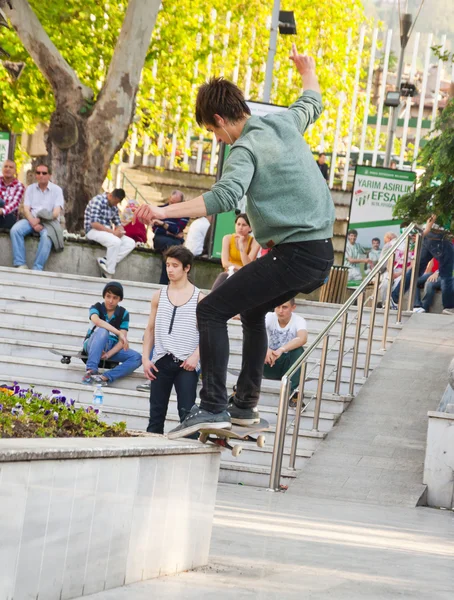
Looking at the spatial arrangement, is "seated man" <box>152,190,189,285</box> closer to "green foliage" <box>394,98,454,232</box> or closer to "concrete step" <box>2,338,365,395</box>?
"concrete step" <box>2,338,365,395</box>

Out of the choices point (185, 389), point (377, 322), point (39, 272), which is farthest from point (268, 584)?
point (39, 272)

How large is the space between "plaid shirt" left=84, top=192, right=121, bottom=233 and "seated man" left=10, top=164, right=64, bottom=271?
0.46 m

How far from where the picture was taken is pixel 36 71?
27.8m

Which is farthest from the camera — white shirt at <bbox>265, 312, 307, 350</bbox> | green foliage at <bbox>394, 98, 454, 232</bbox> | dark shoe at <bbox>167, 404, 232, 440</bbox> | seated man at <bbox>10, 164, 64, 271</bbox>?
seated man at <bbox>10, 164, 64, 271</bbox>

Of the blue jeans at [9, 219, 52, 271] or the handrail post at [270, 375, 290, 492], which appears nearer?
the handrail post at [270, 375, 290, 492]

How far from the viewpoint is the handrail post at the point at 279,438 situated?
1008 centimetres

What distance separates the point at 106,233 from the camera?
17.2m

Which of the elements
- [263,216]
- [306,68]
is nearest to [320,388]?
[306,68]

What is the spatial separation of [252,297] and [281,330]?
610 cm

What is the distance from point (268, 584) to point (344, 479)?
4848 mm

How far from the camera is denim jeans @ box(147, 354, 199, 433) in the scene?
945 cm

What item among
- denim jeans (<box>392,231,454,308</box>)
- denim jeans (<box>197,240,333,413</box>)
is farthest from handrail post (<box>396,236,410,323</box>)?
denim jeans (<box>197,240,333,413</box>)

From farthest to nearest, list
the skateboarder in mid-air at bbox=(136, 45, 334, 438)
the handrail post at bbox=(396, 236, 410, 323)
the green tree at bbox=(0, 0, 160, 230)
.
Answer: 1. the green tree at bbox=(0, 0, 160, 230)
2. the handrail post at bbox=(396, 236, 410, 323)
3. the skateboarder in mid-air at bbox=(136, 45, 334, 438)

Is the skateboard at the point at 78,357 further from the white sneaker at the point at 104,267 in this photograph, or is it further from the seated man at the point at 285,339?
the white sneaker at the point at 104,267
